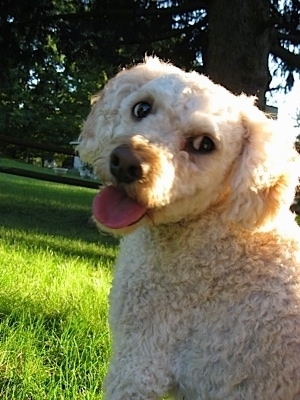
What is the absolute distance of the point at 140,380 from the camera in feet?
7.13

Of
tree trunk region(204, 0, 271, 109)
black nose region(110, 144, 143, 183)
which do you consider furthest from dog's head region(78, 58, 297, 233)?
tree trunk region(204, 0, 271, 109)

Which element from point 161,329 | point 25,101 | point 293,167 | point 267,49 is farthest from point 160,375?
point 25,101

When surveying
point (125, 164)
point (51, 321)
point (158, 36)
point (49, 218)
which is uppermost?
point (158, 36)

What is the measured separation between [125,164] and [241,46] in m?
6.31

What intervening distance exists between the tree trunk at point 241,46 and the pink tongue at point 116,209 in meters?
5.93

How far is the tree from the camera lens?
7.99 metres

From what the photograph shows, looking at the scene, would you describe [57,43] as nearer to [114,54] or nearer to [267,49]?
[114,54]

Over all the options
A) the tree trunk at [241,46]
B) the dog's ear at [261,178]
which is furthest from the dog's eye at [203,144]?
the tree trunk at [241,46]

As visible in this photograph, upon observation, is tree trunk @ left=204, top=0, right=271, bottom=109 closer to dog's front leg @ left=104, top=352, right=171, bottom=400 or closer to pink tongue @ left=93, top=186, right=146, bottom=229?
pink tongue @ left=93, top=186, right=146, bottom=229

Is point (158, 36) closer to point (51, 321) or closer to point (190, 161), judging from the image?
point (51, 321)

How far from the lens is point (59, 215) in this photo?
10.6 m

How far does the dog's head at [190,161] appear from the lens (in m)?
2.11

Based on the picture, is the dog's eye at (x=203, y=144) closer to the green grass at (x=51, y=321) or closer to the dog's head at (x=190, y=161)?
the dog's head at (x=190, y=161)

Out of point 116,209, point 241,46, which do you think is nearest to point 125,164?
point 116,209
